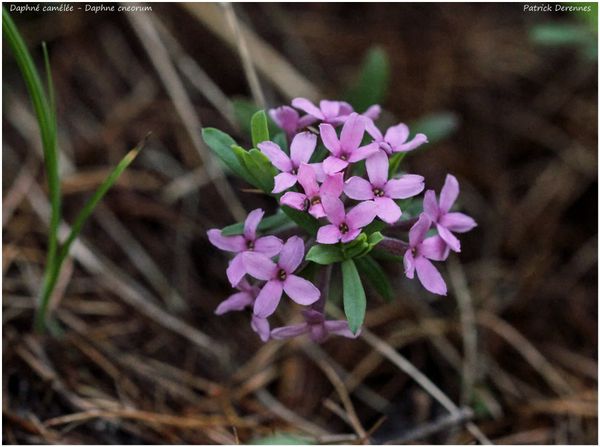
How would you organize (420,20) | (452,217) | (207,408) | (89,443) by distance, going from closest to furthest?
1. (452,217)
2. (89,443)
3. (207,408)
4. (420,20)

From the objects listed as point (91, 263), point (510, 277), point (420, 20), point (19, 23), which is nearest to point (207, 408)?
point (91, 263)

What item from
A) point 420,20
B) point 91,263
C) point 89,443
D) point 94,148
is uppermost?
point 420,20

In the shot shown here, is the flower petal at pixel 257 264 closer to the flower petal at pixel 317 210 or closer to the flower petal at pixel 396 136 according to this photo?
the flower petal at pixel 317 210

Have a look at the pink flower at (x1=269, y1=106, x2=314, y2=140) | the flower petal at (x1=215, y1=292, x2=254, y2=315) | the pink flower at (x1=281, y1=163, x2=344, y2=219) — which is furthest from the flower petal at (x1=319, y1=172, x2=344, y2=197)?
the flower petal at (x1=215, y1=292, x2=254, y2=315)

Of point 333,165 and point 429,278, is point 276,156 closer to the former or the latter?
point 333,165

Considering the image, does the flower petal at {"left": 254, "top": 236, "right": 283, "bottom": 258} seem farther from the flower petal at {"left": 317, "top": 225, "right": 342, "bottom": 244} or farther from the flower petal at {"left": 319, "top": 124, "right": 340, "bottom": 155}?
the flower petal at {"left": 319, "top": 124, "right": 340, "bottom": 155}

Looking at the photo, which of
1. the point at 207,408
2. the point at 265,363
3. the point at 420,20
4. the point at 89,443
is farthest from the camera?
the point at 420,20

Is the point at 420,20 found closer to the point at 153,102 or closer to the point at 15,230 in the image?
the point at 153,102
